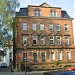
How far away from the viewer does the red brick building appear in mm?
47719

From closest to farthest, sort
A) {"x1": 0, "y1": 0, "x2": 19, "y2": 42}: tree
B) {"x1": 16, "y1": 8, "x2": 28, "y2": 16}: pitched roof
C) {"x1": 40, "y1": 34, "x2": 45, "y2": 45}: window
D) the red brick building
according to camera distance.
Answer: {"x1": 0, "y1": 0, "x2": 19, "y2": 42}: tree < the red brick building < {"x1": 40, "y1": 34, "x2": 45, "y2": 45}: window < {"x1": 16, "y1": 8, "x2": 28, "y2": 16}: pitched roof

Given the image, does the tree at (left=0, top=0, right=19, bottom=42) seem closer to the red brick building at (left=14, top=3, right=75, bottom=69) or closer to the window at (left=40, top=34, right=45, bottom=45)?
the red brick building at (left=14, top=3, right=75, bottom=69)

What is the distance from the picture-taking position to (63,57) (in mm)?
49812

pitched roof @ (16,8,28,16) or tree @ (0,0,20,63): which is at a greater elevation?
pitched roof @ (16,8,28,16)

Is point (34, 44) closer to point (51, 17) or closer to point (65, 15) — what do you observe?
point (51, 17)

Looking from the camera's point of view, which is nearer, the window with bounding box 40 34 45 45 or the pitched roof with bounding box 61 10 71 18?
the window with bounding box 40 34 45 45

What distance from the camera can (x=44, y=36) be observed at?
161 ft

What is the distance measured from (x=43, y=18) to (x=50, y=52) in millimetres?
7611

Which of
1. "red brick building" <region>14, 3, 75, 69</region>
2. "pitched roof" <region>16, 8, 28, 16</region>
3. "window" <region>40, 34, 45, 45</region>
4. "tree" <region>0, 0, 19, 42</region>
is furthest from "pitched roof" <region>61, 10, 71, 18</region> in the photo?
"tree" <region>0, 0, 19, 42</region>

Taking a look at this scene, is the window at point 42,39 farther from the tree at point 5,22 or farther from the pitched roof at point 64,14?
the tree at point 5,22

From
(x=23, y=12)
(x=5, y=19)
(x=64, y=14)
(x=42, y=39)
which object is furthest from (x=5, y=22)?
(x=64, y=14)

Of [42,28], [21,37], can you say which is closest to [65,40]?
[42,28]

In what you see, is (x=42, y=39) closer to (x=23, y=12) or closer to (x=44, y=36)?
(x=44, y=36)

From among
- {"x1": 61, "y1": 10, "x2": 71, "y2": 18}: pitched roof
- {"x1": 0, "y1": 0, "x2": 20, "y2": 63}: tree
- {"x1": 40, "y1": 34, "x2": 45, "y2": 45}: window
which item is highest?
{"x1": 61, "y1": 10, "x2": 71, "y2": 18}: pitched roof
